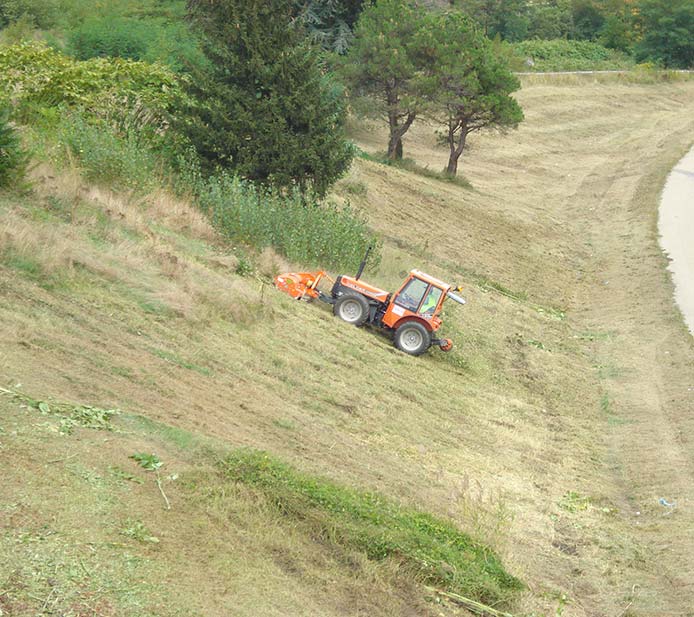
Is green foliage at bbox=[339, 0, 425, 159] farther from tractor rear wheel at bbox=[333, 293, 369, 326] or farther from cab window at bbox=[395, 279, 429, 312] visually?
tractor rear wheel at bbox=[333, 293, 369, 326]

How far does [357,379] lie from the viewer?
1598 centimetres

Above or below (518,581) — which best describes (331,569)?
above

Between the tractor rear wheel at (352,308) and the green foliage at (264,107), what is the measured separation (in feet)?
18.6

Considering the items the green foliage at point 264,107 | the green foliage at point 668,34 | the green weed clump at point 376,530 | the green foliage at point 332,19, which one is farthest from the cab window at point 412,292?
the green foliage at point 668,34

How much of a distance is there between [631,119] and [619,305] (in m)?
40.2

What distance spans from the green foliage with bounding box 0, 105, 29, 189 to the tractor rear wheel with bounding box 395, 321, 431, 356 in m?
7.23

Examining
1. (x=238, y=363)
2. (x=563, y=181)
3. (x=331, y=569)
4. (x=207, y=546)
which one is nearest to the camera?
(x=207, y=546)

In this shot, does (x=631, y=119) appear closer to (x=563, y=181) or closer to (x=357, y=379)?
(x=563, y=181)

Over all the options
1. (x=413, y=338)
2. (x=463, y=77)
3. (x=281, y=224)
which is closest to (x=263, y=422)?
(x=413, y=338)

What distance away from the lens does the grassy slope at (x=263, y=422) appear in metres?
8.02

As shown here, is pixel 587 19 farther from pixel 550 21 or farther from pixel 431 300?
pixel 431 300

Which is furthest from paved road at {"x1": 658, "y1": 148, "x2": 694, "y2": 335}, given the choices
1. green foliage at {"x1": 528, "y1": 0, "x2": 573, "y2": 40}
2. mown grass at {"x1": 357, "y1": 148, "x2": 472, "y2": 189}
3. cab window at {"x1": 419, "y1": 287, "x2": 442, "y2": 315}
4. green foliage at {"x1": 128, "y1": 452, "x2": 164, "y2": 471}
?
green foliage at {"x1": 528, "y1": 0, "x2": 573, "y2": 40}

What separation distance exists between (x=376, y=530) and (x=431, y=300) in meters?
10.4

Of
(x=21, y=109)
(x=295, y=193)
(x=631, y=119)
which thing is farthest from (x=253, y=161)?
(x=631, y=119)
